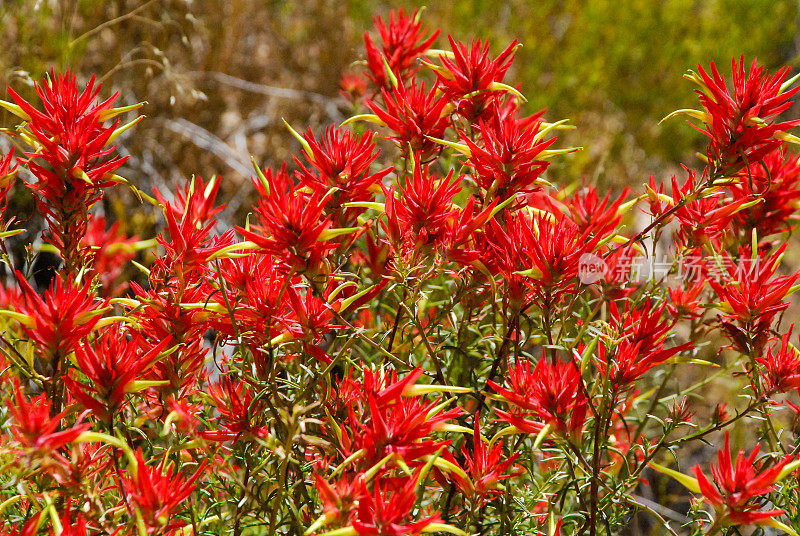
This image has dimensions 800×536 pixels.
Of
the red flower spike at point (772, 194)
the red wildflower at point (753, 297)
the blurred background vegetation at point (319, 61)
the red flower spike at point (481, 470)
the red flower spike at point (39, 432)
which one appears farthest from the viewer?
the blurred background vegetation at point (319, 61)

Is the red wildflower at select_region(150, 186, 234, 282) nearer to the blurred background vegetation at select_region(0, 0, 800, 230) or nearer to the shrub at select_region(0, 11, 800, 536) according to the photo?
the shrub at select_region(0, 11, 800, 536)

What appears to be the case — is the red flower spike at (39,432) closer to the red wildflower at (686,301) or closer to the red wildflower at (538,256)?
the red wildflower at (538,256)

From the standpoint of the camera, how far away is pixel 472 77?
787mm

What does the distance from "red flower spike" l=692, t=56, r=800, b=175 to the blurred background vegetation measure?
4.08ft

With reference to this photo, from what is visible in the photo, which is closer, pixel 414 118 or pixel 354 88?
pixel 414 118

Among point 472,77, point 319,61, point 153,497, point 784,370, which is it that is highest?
point 319,61

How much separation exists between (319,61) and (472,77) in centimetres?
244

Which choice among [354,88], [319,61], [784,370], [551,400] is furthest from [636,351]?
[319,61]

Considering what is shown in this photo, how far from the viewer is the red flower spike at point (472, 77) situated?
780 mm

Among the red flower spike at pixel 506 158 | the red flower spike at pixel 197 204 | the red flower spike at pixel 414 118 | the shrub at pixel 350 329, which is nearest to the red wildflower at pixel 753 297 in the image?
the shrub at pixel 350 329

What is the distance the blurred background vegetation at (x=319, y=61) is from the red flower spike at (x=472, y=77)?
106 cm

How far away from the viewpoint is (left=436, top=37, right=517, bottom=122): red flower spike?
30.7 inches

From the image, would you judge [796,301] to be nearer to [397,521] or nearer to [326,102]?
[326,102]

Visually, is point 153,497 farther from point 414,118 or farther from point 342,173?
point 414,118
